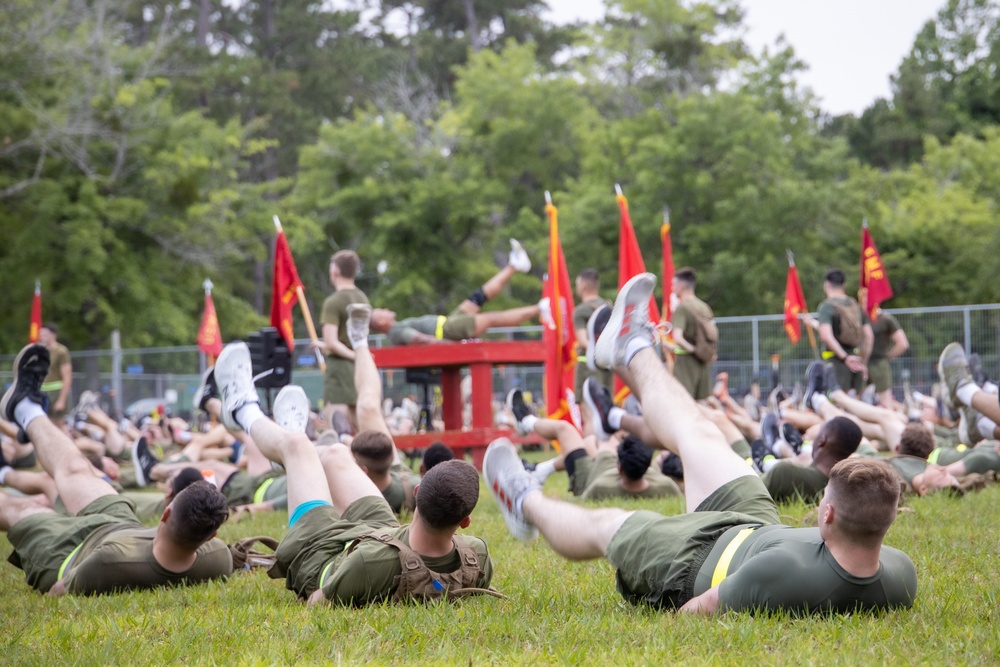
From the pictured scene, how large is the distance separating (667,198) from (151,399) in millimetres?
15163

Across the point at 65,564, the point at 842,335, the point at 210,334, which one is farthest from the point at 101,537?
the point at 210,334

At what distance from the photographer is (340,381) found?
11.5 meters

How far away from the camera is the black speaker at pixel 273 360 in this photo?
12492 millimetres

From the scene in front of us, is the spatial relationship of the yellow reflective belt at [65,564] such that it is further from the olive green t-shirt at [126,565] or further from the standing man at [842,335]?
the standing man at [842,335]

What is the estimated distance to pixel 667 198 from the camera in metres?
32.5

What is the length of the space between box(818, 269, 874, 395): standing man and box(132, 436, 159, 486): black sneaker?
7.41m

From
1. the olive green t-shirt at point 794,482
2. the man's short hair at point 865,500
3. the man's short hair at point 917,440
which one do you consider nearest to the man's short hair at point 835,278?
the man's short hair at point 917,440

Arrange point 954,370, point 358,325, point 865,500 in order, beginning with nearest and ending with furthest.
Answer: point 865,500 → point 358,325 → point 954,370

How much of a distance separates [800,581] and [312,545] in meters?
2.26

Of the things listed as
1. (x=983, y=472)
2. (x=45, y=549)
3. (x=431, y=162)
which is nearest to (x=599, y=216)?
(x=431, y=162)

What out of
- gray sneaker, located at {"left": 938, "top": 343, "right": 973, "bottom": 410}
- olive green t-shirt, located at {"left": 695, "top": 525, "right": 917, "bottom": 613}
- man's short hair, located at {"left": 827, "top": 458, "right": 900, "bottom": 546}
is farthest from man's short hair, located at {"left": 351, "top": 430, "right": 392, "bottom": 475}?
gray sneaker, located at {"left": 938, "top": 343, "right": 973, "bottom": 410}

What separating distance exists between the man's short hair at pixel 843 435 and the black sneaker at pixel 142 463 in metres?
7.22

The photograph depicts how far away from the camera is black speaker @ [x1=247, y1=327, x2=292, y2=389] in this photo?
12492 mm

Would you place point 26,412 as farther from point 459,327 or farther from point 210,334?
point 210,334
